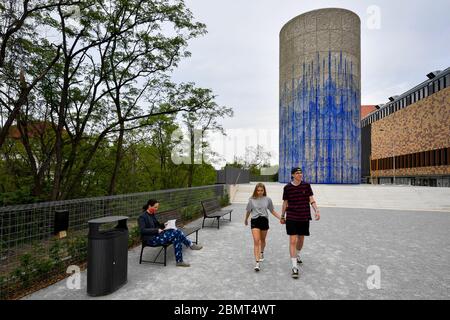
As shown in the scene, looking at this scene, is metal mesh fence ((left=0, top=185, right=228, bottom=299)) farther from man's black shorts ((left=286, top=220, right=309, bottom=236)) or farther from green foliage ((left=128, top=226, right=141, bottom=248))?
man's black shorts ((left=286, top=220, right=309, bottom=236))

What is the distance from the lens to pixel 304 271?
4750 millimetres

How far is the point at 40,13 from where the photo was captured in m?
9.15

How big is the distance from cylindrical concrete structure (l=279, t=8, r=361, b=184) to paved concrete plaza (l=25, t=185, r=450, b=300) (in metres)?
23.3

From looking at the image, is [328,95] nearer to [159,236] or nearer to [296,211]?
[296,211]

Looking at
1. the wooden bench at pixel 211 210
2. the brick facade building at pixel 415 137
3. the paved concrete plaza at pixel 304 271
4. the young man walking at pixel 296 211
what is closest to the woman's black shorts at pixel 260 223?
the young man walking at pixel 296 211

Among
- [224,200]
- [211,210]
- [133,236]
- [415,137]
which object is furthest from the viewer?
[415,137]

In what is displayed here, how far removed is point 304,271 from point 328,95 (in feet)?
95.5

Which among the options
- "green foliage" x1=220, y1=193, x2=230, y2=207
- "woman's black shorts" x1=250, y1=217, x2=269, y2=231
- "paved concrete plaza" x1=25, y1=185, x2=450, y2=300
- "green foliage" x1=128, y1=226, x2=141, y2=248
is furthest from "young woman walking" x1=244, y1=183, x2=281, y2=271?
"green foliage" x1=220, y1=193, x2=230, y2=207

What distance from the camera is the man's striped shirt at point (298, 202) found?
4562 mm

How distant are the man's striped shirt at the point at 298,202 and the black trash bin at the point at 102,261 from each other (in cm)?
297

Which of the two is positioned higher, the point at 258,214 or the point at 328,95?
the point at 328,95

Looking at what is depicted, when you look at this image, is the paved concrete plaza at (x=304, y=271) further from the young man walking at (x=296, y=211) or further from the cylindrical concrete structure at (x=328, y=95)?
the cylindrical concrete structure at (x=328, y=95)

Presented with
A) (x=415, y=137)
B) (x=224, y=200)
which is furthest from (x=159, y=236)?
(x=415, y=137)
